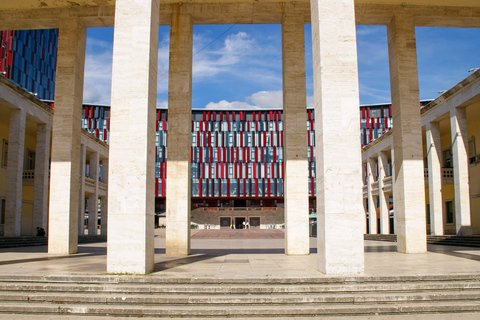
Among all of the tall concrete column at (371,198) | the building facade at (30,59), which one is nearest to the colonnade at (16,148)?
the building facade at (30,59)

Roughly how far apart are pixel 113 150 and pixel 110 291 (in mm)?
3411

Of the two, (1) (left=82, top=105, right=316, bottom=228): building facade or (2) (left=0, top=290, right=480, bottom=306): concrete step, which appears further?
(1) (left=82, top=105, right=316, bottom=228): building facade

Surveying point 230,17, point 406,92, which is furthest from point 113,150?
point 406,92

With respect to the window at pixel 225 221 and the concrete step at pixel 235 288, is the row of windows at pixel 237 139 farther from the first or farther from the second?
the concrete step at pixel 235 288

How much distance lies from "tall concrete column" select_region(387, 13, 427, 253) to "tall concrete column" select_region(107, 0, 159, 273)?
35.2 feet

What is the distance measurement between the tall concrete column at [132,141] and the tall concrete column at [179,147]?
5.24 metres

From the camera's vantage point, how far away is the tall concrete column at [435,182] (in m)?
27.7

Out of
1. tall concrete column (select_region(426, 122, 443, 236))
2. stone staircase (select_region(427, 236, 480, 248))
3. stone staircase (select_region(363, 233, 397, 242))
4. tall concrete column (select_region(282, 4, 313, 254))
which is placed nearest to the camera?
tall concrete column (select_region(282, 4, 313, 254))

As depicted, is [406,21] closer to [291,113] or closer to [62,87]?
[291,113]

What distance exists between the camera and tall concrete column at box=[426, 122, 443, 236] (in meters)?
27.7

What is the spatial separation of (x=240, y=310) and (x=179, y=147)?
930 cm

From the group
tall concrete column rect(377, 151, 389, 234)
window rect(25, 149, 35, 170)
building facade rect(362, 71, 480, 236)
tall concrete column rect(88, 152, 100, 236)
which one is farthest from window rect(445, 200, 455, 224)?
window rect(25, 149, 35, 170)

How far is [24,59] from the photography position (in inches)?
2489

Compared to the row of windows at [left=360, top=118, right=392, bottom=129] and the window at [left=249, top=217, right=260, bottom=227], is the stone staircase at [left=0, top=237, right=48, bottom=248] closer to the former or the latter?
the window at [left=249, top=217, right=260, bottom=227]
